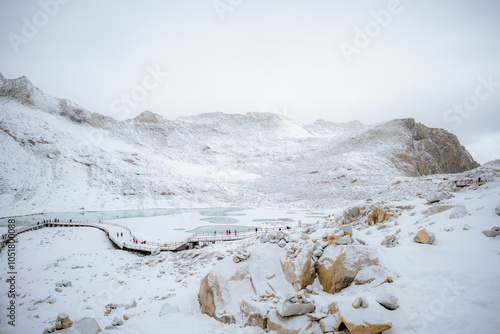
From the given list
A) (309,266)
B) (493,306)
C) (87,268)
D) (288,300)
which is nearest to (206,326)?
(288,300)

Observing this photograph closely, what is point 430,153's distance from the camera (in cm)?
8769

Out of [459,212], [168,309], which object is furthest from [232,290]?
[459,212]

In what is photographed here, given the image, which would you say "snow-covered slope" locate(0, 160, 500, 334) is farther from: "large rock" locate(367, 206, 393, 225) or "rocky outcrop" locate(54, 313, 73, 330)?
"rocky outcrop" locate(54, 313, 73, 330)

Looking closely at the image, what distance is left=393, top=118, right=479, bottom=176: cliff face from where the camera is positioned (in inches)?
3164

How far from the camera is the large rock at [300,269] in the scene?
350 inches

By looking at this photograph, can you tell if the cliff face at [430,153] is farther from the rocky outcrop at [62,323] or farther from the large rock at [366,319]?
the rocky outcrop at [62,323]

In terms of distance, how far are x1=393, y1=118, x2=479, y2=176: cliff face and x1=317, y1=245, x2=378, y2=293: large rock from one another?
271ft

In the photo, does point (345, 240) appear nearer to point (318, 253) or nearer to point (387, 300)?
point (318, 253)

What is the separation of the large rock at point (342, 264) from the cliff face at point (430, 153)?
3250 inches

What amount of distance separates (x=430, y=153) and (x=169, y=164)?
104024 mm

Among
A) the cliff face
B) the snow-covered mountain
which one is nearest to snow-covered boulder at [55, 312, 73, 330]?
the snow-covered mountain

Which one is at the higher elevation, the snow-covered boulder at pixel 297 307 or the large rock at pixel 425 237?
the large rock at pixel 425 237

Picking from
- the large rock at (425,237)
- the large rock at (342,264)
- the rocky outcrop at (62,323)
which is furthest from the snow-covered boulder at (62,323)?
the large rock at (425,237)

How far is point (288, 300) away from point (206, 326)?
12.6 feet
